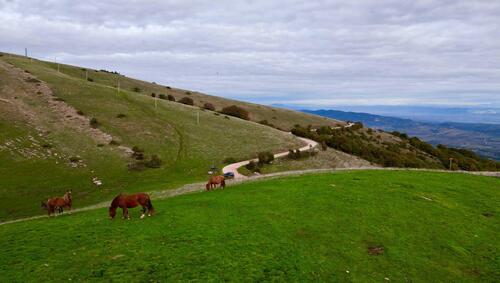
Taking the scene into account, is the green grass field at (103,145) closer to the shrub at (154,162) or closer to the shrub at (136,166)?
the shrub at (136,166)

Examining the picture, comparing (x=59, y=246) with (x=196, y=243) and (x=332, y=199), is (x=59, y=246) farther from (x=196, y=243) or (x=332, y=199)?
(x=332, y=199)

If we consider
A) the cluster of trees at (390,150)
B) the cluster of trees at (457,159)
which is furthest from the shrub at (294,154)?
the cluster of trees at (457,159)

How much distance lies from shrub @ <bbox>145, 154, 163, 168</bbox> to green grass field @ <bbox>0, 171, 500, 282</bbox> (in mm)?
37188

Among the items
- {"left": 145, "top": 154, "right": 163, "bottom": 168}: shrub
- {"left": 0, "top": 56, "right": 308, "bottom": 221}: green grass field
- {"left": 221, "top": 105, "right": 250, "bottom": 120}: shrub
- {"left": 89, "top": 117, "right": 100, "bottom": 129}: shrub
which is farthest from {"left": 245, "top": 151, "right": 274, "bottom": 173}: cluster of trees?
{"left": 221, "top": 105, "right": 250, "bottom": 120}: shrub

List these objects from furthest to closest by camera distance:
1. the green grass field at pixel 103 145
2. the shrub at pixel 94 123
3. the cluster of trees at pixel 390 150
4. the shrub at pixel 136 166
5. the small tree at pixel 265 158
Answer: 1. the cluster of trees at pixel 390 150
2. the shrub at pixel 94 123
3. the small tree at pixel 265 158
4. the shrub at pixel 136 166
5. the green grass field at pixel 103 145

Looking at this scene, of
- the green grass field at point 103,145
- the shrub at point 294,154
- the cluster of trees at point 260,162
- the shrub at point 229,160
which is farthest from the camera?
the shrub at point 294,154

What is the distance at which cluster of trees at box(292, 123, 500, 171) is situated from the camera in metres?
96.2

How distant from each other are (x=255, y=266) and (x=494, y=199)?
86.5 ft

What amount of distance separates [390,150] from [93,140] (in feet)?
266

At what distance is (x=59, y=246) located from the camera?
63.7 ft

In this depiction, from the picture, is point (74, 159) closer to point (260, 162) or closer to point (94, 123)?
point (94, 123)

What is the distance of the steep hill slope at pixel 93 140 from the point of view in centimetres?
5362

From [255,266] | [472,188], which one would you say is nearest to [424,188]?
[472,188]

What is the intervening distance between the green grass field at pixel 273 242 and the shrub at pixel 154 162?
37188 millimetres
